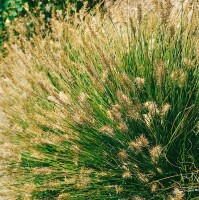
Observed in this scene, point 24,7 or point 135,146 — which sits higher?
point 24,7

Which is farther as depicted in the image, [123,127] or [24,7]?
[24,7]

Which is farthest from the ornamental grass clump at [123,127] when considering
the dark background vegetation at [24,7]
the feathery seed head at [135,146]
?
the dark background vegetation at [24,7]

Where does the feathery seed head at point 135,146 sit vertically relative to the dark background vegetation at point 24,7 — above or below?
below

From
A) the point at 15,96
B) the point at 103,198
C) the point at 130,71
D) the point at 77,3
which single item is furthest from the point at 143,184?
the point at 77,3

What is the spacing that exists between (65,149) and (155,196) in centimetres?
69

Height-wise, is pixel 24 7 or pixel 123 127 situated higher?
pixel 24 7

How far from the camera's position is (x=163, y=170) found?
176 centimetres

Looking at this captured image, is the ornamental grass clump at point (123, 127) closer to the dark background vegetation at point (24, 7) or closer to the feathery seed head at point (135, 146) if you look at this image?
the feathery seed head at point (135, 146)

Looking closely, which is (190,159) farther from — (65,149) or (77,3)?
(77,3)

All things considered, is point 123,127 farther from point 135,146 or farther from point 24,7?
point 24,7

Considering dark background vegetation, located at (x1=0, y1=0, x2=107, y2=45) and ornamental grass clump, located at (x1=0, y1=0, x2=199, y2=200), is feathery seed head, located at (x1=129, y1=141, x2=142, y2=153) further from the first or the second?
dark background vegetation, located at (x1=0, y1=0, x2=107, y2=45)

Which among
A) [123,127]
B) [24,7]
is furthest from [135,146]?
[24,7]

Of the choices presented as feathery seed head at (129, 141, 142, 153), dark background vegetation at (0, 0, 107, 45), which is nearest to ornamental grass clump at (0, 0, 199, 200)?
feathery seed head at (129, 141, 142, 153)

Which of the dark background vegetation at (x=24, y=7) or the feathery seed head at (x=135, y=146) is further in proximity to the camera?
the dark background vegetation at (x=24, y=7)
